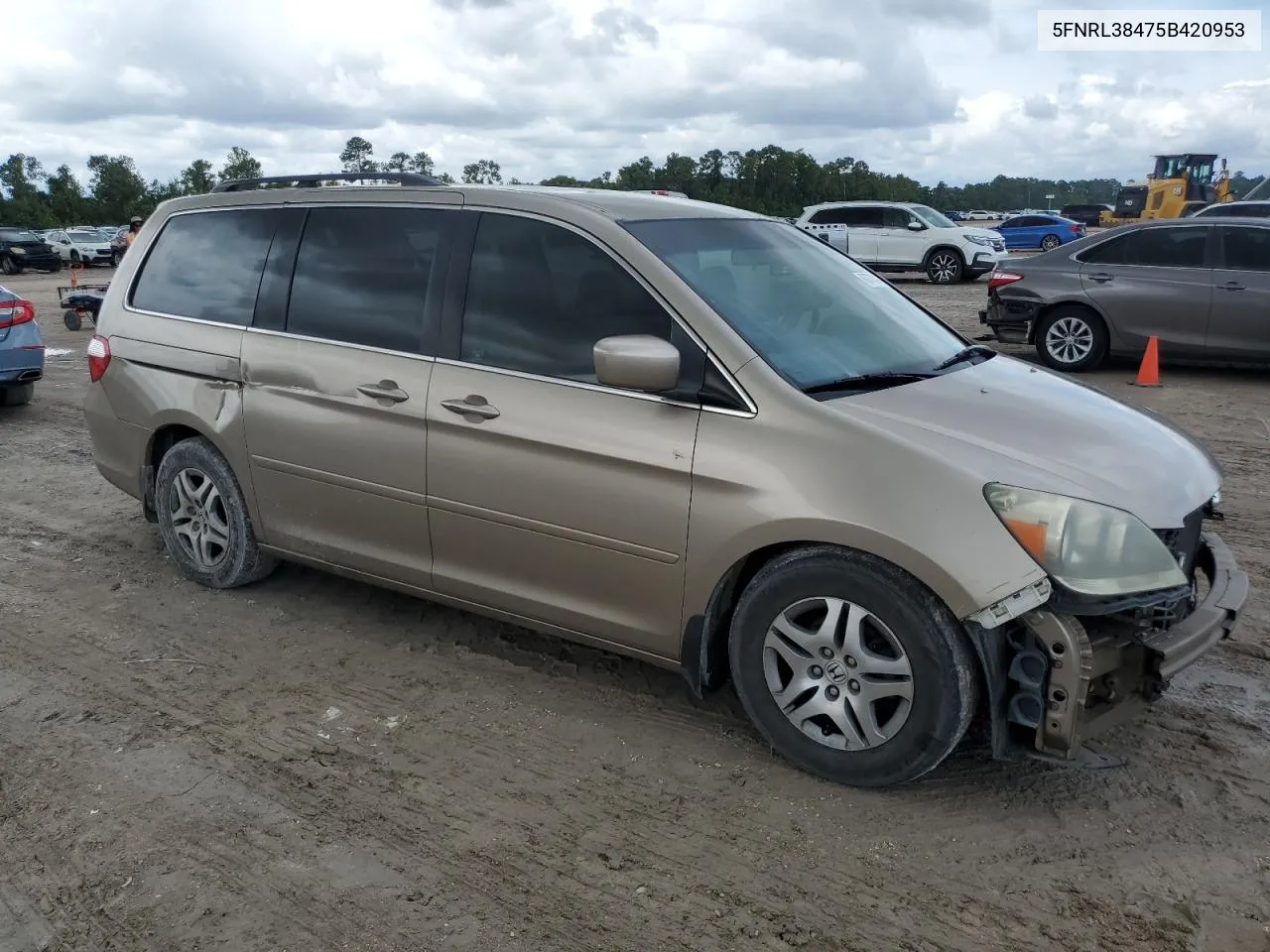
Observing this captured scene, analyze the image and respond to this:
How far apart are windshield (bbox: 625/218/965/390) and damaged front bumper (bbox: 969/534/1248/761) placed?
1068 mm

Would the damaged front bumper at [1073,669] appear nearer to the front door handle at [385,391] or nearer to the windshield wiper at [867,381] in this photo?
the windshield wiper at [867,381]

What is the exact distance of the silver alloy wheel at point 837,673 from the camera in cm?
327

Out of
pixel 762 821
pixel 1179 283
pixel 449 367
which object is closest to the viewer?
pixel 762 821

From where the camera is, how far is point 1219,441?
8023mm

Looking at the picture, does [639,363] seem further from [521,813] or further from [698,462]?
[521,813]

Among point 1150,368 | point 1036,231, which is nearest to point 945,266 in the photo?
point 1150,368

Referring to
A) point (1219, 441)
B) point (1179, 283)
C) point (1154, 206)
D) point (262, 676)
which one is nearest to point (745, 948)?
point (262, 676)

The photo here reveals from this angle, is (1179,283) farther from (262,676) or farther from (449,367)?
(262,676)

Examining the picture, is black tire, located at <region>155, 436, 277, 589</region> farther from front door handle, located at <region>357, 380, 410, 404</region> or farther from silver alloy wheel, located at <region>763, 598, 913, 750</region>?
silver alloy wheel, located at <region>763, 598, 913, 750</region>

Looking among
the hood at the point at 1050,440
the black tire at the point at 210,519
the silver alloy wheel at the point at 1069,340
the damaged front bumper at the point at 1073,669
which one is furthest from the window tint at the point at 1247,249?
the black tire at the point at 210,519

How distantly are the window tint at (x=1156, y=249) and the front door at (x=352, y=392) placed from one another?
884cm

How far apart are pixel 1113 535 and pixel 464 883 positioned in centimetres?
211

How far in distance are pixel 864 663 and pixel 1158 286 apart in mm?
8886

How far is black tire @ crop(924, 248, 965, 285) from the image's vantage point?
2305cm
